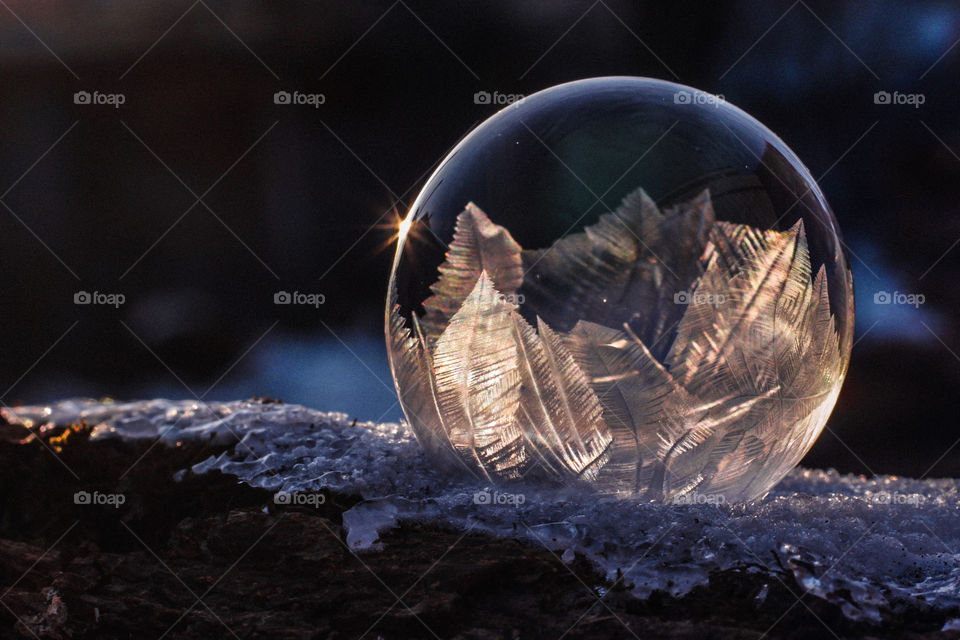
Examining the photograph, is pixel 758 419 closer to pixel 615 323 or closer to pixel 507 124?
pixel 615 323

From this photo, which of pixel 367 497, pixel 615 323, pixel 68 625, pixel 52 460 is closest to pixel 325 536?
pixel 367 497
